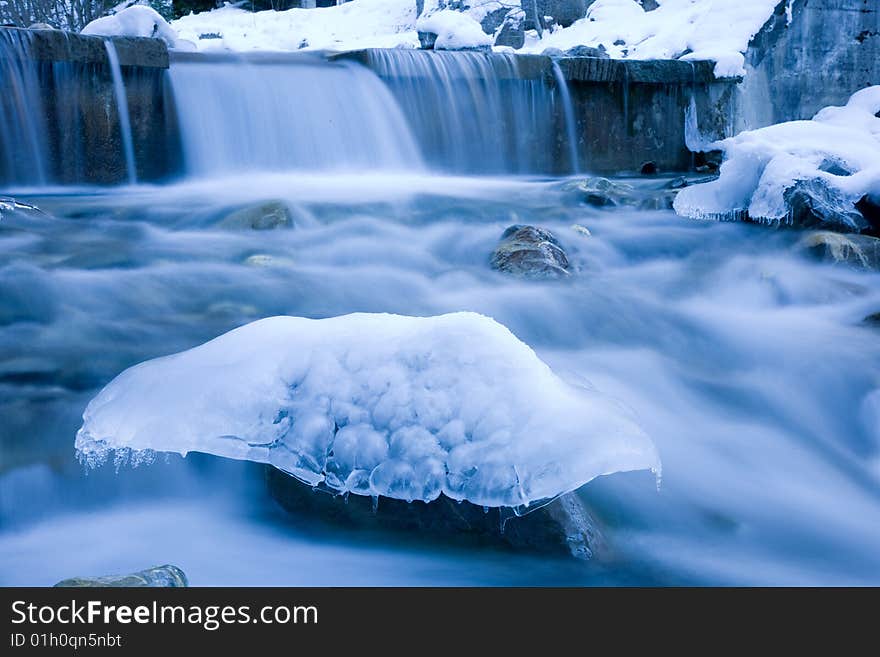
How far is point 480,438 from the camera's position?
199 centimetres

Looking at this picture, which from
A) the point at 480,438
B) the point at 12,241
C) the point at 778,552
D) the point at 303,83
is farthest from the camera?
the point at 303,83

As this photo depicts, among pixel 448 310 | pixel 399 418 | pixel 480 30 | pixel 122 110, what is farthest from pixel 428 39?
pixel 399 418

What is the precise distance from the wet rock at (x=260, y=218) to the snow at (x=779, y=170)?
3124 millimetres

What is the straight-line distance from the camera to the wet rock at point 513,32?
1391 centimetres

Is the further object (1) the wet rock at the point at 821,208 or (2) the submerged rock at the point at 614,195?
(2) the submerged rock at the point at 614,195

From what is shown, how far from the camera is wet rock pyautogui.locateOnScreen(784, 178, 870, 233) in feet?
17.9

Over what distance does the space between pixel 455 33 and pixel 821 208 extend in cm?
515

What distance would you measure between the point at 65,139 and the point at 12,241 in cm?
185

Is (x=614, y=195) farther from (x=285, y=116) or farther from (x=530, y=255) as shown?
(x=285, y=116)

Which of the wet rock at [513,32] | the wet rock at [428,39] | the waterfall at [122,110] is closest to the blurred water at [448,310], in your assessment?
the waterfall at [122,110]

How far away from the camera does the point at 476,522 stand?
6.94 feet

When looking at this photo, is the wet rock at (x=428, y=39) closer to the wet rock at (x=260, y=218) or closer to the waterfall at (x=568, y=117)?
the waterfall at (x=568, y=117)
